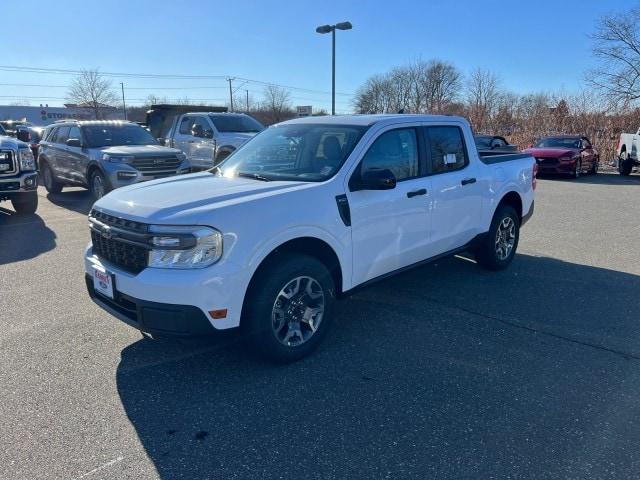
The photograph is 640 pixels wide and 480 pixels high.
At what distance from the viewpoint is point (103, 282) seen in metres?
3.47

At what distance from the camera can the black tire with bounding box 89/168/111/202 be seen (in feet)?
32.2

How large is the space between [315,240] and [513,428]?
1.81 metres

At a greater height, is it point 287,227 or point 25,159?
point 25,159

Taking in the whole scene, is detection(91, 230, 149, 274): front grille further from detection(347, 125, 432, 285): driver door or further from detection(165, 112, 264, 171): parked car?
detection(165, 112, 264, 171): parked car

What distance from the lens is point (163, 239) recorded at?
3.11 metres

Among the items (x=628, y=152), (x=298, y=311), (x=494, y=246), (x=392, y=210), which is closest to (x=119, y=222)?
(x=298, y=311)

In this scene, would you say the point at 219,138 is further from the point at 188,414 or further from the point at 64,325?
the point at 188,414

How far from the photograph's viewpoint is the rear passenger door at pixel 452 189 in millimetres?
4754

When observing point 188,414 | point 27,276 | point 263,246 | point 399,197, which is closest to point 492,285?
point 399,197

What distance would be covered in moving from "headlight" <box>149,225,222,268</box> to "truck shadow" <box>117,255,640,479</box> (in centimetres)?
57

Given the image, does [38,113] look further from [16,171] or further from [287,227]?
[287,227]

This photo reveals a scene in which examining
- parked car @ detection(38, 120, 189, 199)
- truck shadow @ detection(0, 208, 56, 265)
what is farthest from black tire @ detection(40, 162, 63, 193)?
truck shadow @ detection(0, 208, 56, 265)

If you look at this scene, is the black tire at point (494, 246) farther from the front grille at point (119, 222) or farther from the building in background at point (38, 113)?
the building in background at point (38, 113)

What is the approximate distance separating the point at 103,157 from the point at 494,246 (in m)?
7.91
